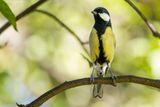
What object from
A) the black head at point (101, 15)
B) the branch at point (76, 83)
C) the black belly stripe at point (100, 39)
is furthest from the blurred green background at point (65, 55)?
the branch at point (76, 83)

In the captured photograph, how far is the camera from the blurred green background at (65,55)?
2844 mm

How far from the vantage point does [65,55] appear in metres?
3.19

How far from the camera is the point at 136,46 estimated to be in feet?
9.18

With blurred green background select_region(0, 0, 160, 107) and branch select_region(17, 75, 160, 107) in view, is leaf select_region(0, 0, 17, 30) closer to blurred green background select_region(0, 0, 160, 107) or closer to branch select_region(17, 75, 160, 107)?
branch select_region(17, 75, 160, 107)

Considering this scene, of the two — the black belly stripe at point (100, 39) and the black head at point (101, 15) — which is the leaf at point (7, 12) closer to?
the black belly stripe at point (100, 39)

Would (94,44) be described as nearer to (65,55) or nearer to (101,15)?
(101,15)

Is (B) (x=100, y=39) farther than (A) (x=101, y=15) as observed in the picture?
No

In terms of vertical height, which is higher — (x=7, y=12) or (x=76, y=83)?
(x=7, y=12)

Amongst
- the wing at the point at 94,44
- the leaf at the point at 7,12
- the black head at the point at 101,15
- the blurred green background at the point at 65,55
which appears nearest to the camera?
the leaf at the point at 7,12

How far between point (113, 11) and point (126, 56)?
257 mm

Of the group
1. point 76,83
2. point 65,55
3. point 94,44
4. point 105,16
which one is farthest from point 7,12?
point 65,55

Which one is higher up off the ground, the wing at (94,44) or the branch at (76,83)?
the branch at (76,83)

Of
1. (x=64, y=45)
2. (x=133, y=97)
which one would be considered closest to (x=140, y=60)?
(x=133, y=97)

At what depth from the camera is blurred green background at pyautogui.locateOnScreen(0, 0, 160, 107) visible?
9.33 ft
